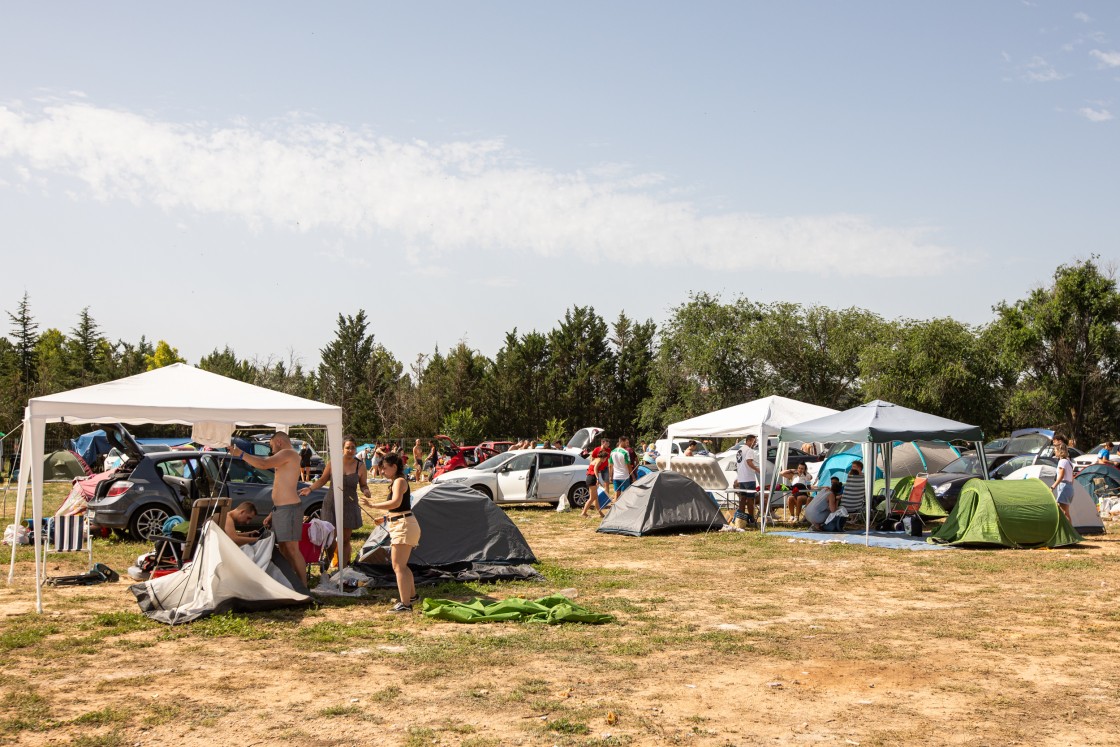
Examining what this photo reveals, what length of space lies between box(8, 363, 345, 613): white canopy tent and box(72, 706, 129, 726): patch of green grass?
11.5 feet

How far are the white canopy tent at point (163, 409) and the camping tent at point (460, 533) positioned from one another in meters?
1.60

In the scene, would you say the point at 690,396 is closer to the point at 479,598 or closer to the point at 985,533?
the point at 985,533

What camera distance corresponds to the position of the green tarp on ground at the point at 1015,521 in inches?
565

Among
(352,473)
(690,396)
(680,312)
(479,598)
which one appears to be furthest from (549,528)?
(680,312)

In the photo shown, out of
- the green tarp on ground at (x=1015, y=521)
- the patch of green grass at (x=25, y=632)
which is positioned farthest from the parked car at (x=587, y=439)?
the patch of green grass at (x=25, y=632)

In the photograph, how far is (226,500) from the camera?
985 centimetres

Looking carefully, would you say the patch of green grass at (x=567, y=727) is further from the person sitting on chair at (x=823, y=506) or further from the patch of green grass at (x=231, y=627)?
the person sitting on chair at (x=823, y=506)

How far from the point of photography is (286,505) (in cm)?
952

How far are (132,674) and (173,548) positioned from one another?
3785 millimetres

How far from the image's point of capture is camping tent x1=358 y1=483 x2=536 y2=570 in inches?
445

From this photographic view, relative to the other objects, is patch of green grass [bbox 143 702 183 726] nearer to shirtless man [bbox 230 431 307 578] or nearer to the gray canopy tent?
shirtless man [bbox 230 431 307 578]

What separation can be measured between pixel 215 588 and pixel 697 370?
4465cm

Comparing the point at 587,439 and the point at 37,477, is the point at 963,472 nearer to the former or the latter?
the point at 37,477

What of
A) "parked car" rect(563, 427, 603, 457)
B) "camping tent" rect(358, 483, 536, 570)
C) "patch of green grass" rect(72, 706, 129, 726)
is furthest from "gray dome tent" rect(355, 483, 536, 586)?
"parked car" rect(563, 427, 603, 457)
